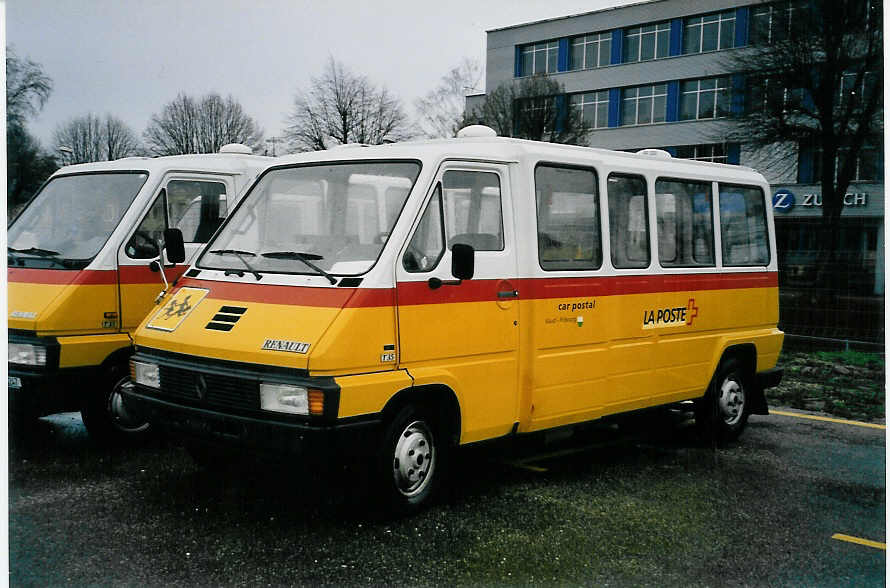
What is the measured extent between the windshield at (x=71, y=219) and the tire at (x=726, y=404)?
533 centimetres

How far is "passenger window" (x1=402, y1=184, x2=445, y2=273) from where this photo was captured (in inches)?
218

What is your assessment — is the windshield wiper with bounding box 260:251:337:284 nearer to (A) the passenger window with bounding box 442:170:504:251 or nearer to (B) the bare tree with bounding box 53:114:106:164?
(A) the passenger window with bounding box 442:170:504:251

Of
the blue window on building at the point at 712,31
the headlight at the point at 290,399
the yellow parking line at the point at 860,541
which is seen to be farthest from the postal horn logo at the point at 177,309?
the blue window on building at the point at 712,31

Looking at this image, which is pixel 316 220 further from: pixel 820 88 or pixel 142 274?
pixel 820 88

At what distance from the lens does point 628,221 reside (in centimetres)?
703

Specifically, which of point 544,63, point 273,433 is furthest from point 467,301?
point 544,63

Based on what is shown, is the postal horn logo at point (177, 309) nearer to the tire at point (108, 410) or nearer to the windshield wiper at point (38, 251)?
the tire at point (108, 410)

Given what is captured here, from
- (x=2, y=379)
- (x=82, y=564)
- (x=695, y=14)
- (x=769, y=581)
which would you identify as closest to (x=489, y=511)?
(x=769, y=581)

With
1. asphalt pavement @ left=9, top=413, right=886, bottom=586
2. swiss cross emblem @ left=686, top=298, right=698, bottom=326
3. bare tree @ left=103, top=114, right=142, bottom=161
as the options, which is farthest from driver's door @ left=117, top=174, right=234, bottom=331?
swiss cross emblem @ left=686, top=298, right=698, bottom=326

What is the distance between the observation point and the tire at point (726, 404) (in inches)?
314

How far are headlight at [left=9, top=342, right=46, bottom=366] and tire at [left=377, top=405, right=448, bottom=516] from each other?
9.85 feet

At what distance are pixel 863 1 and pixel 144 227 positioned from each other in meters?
16.4

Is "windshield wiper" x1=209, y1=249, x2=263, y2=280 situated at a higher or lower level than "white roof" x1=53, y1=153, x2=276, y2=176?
lower

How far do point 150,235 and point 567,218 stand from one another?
138 inches
